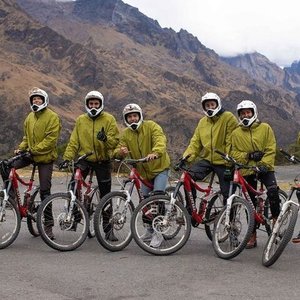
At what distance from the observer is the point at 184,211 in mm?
7500

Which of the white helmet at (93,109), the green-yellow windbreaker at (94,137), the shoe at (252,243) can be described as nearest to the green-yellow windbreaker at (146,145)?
the green-yellow windbreaker at (94,137)

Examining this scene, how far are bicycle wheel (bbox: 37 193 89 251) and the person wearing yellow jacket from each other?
1715mm

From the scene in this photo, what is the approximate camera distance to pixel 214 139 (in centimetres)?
811

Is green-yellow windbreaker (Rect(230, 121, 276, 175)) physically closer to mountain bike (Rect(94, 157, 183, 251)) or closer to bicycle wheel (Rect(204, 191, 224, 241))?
bicycle wheel (Rect(204, 191, 224, 241))

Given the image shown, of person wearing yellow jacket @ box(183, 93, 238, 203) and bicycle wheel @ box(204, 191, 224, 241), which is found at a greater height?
person wearing yellow jacket @ box(183, 93, 238, 203)

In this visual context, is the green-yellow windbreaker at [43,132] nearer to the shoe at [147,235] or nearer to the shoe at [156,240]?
the shoe at [147,235]

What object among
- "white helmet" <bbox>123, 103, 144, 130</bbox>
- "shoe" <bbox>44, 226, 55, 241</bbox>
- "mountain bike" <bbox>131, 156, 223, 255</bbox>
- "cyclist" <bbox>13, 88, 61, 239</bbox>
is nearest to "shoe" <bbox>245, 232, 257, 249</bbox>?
"mountain bike" <bbox>131, 156, 223, 255</bbox>

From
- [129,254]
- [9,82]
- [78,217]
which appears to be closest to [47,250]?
[78,217]

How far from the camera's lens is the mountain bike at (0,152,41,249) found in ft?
25.4

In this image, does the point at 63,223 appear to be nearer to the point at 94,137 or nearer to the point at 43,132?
the point at 94,137

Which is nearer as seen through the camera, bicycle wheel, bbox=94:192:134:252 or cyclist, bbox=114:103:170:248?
bicycle wheel, bbox=94:192:134:252

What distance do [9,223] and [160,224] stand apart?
7.26ft

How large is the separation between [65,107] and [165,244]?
177 m

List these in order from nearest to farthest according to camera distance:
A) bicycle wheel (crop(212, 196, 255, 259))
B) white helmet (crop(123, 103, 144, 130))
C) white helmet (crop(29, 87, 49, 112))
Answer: bicycle wheel (crop(212, 196, 255, 259))
white helmet (crop(123, 103, 144, 130))
white helmet (crop(29, 87, 49, 112))
